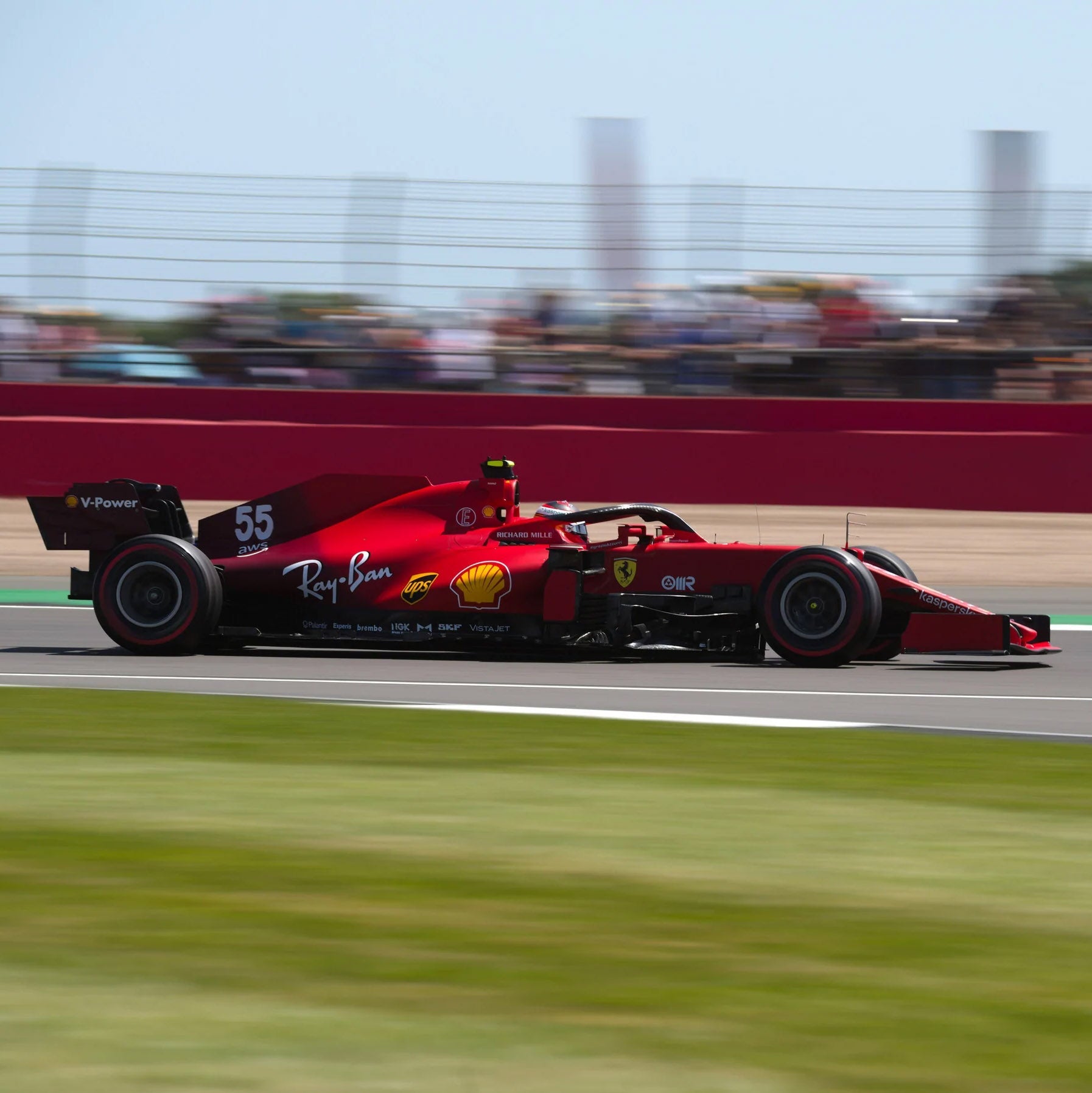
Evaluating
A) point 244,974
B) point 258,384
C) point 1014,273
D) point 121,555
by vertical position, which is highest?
point 1014,273

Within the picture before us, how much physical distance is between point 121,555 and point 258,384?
923 cm

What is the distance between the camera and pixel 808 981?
3969 millimetres

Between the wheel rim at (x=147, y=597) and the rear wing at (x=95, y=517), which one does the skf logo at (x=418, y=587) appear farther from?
the rear wing at (x=95, y=517)

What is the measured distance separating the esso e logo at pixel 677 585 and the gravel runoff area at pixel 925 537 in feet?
19.9

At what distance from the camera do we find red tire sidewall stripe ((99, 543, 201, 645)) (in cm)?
Result: 1052

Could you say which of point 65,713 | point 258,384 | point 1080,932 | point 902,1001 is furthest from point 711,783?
point 258,384

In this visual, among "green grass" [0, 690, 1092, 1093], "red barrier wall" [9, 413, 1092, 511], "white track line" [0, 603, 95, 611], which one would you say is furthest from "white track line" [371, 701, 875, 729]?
"red barrier wall" [9, 413, 1092, 511]

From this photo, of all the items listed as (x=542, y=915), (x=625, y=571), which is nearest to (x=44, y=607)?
(x=625, y=571)

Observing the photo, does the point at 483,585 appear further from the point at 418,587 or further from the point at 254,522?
the point at 254,522

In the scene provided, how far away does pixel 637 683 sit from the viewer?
9.59m

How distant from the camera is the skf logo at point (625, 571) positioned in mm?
10320

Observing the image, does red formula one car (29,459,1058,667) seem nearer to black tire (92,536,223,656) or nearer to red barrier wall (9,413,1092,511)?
black tire (92,536,223,656)

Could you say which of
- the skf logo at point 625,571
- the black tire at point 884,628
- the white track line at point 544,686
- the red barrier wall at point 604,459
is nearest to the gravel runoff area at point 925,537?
the red barrier wall at point 604,459

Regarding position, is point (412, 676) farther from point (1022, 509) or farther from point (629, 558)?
point (1022, 509)
